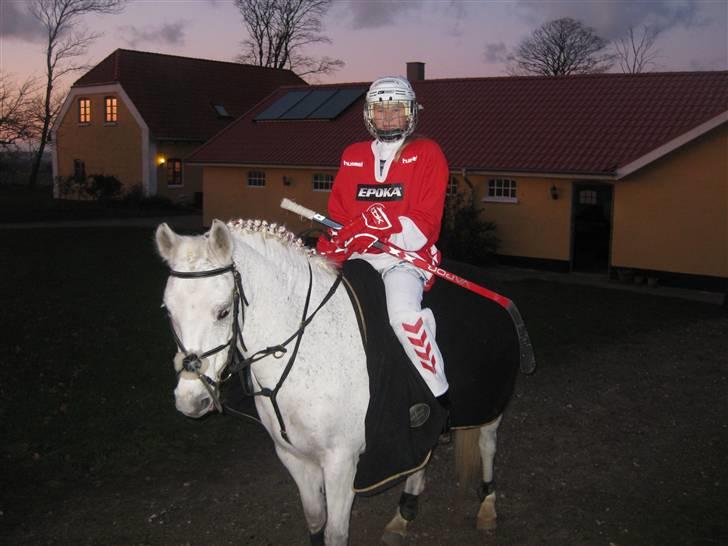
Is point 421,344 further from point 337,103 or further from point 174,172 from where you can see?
point 174,172

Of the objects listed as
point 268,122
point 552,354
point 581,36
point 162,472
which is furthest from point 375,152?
point 581,36

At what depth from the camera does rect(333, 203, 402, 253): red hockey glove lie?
4051 mm

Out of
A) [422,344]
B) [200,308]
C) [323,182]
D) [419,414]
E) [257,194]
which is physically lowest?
[419,414]

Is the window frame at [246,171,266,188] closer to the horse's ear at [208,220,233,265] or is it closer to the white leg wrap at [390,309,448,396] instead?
the white leg wrap at [390,309,448,396]

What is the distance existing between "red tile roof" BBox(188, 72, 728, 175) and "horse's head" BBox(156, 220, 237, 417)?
14922 mm

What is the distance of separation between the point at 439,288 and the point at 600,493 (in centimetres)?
265

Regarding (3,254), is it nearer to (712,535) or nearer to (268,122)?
(268,122)

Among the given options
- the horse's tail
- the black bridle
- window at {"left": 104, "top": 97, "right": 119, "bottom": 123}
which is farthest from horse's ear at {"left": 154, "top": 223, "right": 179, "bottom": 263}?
window at {"left": 104, "top": 97, "right": 119, "bottom": 123}

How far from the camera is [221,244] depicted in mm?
3305

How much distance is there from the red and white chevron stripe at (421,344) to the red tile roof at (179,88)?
1216 inches

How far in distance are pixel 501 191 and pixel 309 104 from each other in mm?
9802

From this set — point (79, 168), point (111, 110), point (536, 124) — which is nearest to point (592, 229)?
point (536, 124)

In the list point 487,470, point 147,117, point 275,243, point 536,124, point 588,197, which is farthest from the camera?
point 147,117

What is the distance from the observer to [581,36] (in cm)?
4875
